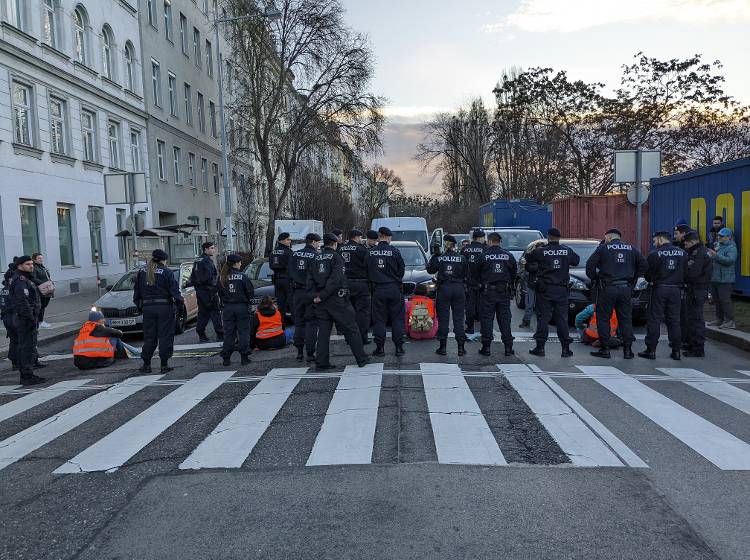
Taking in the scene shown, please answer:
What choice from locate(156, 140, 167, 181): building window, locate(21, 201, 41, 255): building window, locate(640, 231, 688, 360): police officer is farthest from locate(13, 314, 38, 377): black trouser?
locate(156, 140, 167, 181): building window

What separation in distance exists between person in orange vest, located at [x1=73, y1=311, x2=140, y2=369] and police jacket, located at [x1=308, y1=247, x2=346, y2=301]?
138 inches

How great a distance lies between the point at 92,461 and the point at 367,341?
5.82 metres

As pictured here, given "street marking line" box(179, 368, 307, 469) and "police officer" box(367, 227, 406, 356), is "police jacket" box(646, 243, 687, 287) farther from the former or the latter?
"street marking line" box(179, 368, 307, 469)

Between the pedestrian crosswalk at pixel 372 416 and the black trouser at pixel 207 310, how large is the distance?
2.91 metres

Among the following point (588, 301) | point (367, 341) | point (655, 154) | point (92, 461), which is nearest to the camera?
point (92, 461)

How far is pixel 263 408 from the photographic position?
6637mm

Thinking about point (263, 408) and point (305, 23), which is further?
point (305, 23)

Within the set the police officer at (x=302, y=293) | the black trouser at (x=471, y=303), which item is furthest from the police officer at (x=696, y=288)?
the police officer at (x=302, y=293)

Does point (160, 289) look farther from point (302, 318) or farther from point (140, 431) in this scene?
point (140, 431)

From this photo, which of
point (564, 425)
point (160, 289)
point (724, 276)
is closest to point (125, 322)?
point (160, 289)

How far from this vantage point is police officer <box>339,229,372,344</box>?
31.9 feet

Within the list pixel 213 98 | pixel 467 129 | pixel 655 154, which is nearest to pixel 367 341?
pixel 655 154

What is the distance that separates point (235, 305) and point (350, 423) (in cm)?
376

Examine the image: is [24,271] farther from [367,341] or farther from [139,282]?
[367,341]
